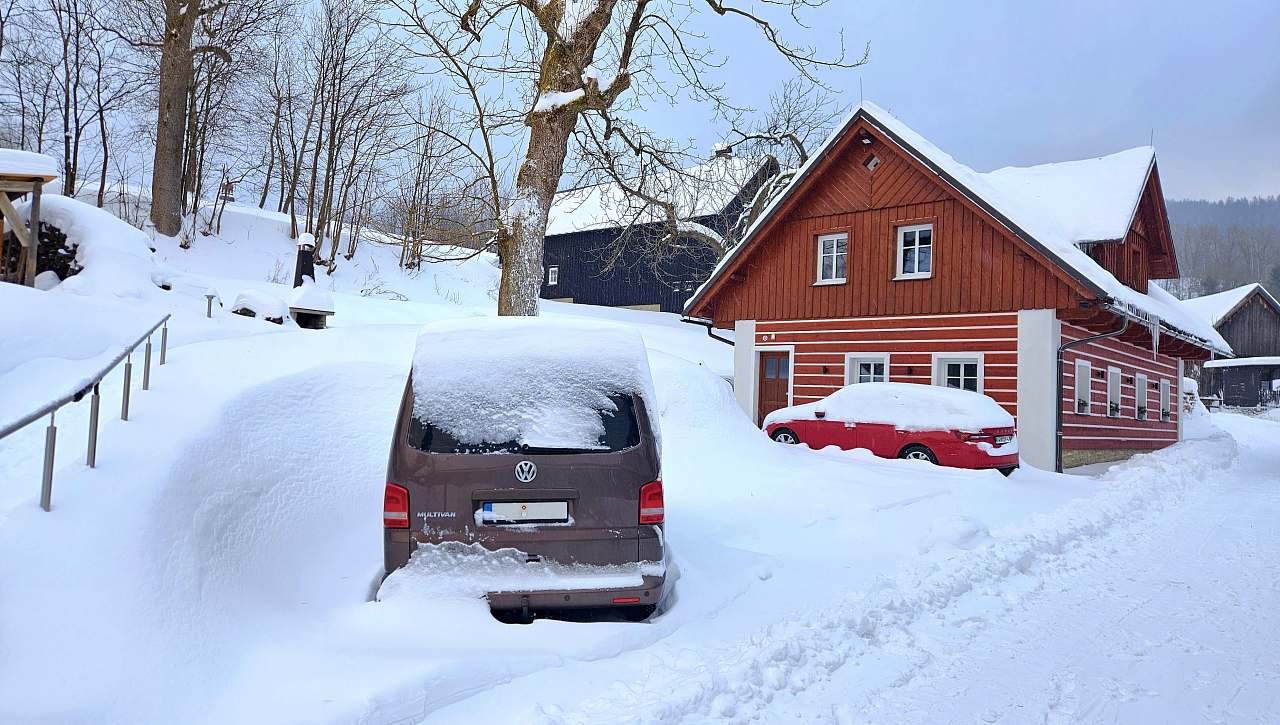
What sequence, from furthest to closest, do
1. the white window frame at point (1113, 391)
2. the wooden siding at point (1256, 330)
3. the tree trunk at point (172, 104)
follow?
the wooden siding at point (1256, 330) < the tree trunk at point (172, 104) < the white window frame at point (1113, 391)

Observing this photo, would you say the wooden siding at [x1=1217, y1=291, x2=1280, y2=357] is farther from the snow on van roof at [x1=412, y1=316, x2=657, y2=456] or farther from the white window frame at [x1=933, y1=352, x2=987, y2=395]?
the snow on van roof at [x1=412, y1=316, x2=657, y2=456]

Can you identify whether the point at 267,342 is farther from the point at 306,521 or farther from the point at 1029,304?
the point at 1029,304

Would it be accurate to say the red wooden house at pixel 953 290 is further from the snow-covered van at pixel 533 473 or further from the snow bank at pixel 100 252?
the snow-covered van at pixel 533 473

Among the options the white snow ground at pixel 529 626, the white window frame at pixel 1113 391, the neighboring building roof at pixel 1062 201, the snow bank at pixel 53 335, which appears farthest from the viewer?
the white window frame at pixel 1113 391

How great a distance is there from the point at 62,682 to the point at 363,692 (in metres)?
1.14

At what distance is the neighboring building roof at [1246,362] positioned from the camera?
45.0 metres

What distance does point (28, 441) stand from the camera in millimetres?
5594

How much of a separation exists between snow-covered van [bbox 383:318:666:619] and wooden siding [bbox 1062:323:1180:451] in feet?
44.5

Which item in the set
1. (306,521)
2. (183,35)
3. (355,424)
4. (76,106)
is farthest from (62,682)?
(76,106)

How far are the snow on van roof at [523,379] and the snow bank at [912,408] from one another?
8.99m

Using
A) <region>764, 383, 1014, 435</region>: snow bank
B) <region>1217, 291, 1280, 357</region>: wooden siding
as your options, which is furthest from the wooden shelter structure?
<region>1217, 291, 1280, 357</region>: wooden siding

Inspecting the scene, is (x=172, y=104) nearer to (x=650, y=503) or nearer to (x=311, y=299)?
(x=311, y=299)

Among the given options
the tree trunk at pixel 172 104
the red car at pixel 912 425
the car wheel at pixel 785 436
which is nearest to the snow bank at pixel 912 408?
the red car at pixel 912 425

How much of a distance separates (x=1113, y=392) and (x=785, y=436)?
9462 mm
